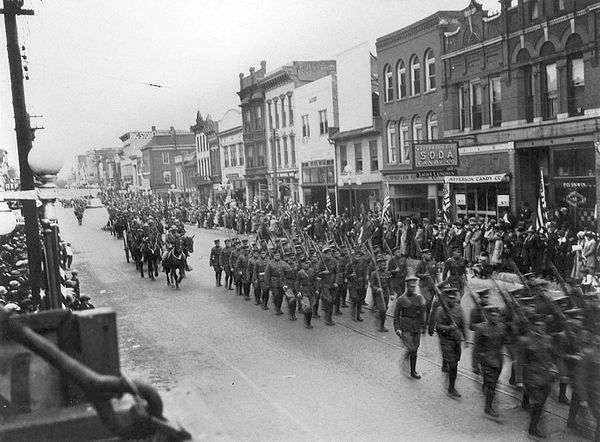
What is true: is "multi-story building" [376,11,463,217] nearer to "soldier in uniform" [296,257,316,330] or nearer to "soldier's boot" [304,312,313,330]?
"soldier in uniform" [296,257,316,330]

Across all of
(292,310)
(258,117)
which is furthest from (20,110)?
(258,117)

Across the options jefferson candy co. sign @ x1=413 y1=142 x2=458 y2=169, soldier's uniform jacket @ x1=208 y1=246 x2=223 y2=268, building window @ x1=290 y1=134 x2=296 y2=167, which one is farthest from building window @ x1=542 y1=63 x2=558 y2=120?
building window @ x1=290 y1=134 x2=296 y2=167

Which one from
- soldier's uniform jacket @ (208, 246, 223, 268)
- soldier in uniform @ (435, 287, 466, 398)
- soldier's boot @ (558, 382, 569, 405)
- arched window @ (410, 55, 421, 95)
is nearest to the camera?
soldier's boot @ (558, 382, 569, 405)

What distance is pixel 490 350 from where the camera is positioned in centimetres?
855

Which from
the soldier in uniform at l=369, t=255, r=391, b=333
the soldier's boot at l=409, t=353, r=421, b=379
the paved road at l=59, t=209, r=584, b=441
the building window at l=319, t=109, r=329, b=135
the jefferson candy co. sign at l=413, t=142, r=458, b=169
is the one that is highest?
the building window at l=319, t=109, r=329, b=135

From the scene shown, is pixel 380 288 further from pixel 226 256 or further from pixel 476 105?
pixel 476 105

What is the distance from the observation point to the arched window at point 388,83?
31.7m

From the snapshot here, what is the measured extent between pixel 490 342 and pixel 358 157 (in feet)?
91.0

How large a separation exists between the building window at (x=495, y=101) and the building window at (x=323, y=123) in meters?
16.2

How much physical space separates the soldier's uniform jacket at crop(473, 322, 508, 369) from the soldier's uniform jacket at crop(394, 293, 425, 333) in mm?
1682

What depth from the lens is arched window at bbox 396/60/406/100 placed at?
30594mm

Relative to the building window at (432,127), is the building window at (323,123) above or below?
above

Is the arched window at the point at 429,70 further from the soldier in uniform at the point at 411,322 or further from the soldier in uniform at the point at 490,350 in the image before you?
the soldier in uniform at the point at 490,350

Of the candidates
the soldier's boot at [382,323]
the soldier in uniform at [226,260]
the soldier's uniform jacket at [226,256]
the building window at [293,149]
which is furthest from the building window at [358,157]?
the soldier's boot at [382,323]
